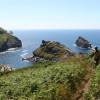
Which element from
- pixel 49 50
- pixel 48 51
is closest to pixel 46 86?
pixel 48 51

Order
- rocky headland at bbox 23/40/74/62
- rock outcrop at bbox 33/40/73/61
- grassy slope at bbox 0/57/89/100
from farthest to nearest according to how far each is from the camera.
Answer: rocky headland at bbox 23/40/74/62 < rock outcrop at bbox 33/40/73/61 < grassy slope at bbox 0/57/89/100

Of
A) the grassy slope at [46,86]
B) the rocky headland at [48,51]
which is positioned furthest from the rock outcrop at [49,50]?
the grassy slope at [46,86]

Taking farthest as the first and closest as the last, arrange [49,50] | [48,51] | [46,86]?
[49,50]
[48,51]
[46,86]

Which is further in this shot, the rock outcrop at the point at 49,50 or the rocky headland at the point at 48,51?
the rocky headland at the point at 48,51

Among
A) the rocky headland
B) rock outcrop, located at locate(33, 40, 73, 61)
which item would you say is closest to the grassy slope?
rock outcrop, located at locate(33, 40, 73, 61)

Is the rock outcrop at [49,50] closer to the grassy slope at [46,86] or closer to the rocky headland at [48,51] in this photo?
the rocky headland at [48,51]

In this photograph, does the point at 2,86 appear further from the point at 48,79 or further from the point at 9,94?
the point at 48,79

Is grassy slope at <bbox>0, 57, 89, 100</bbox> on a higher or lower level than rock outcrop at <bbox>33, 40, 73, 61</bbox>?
higher

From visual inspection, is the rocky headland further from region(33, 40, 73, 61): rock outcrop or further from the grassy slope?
the grassy slope

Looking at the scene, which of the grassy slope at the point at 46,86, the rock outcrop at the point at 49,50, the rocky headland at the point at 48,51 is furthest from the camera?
the rocky headland at the point at 48,51

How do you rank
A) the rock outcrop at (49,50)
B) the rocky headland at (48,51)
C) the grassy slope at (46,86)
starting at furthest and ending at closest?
1. the rocky headland at (48,51)
2. the rock outcrop at (49,50)
3. the grassy slope at (46,86)

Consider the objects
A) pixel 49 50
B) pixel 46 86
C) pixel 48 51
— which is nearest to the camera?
pixel 46 86

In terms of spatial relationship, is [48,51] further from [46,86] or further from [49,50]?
[46,86]

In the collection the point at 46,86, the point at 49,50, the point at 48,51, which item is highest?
the point at 46,86
